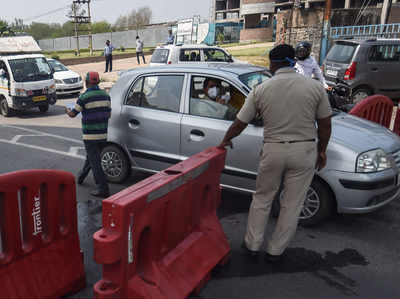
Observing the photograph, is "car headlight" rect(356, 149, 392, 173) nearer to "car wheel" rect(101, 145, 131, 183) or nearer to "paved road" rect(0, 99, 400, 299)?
"paved road" rect(0, 99, 400, 299)

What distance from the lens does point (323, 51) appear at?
55.2 feet

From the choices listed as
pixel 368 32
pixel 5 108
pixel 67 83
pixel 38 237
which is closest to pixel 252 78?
pixel 38 237

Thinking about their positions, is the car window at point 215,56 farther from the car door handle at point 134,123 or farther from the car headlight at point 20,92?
the car door handle at point 134,123

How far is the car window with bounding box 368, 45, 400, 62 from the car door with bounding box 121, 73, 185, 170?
24.8ft

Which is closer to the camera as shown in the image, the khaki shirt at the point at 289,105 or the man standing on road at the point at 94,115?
the khaki shirt at the point at 289,105

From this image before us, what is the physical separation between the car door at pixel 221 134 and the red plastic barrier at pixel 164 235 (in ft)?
3.01

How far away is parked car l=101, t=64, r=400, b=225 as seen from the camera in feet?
13.3

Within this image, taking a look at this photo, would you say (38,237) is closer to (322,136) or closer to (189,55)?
(322,136)

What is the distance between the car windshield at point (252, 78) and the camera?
15.2ft

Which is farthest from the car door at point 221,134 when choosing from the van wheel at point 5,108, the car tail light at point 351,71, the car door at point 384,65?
the van wheel at point 5,108

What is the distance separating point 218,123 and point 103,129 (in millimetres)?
1553

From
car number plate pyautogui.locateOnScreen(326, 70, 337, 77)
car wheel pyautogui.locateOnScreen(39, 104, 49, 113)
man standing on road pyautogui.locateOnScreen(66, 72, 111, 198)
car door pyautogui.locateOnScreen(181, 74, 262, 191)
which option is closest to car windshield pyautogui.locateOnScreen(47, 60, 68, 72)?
car wheel pyautogui.locateOnScreen(39, 104, 49, 113)

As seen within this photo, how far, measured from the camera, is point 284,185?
3.51 m

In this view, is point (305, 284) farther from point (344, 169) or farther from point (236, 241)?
point (344, 169)
